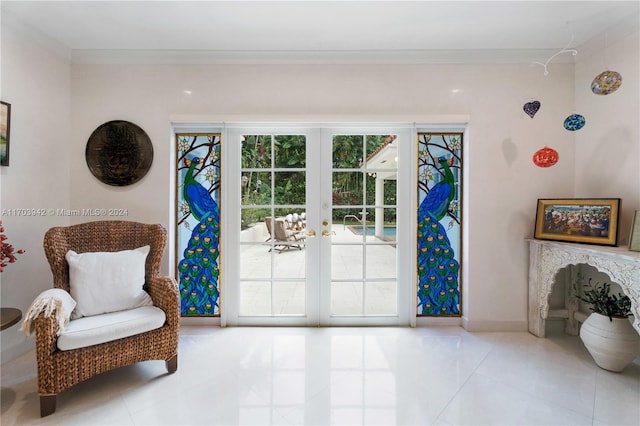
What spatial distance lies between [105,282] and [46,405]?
70cm

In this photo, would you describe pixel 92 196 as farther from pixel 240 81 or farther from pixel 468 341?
pixel 468 341

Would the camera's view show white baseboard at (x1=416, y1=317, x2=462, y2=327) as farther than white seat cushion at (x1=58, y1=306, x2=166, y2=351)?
Yes

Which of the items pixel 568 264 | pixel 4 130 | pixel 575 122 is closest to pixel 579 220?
pixel 568 264

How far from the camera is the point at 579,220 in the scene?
7.25 feet

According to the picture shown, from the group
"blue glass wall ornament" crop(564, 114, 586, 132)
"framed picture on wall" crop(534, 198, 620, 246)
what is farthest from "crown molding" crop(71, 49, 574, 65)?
"framed picture on wall" crop(534, 198, 620, 246)

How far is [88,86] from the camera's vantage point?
8.36ft

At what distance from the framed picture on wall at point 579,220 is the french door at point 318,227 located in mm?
1083

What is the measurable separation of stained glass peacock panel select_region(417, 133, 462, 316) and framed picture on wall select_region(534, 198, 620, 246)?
65 centimetres

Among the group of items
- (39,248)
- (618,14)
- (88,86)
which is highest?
(618,14)

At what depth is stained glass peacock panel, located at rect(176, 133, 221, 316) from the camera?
8.78 ft

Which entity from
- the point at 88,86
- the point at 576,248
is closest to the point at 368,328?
the point at 576,248

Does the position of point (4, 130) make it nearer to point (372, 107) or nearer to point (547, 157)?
point (372, 107)

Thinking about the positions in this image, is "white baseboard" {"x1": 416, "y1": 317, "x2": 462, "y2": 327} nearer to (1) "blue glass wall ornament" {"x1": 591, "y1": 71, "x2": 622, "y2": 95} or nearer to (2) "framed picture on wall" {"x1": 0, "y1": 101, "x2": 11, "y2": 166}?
(1) "blue glass wall ornament" {"x1": 591, "y1": 71, "x2": 622, "y2": 95}

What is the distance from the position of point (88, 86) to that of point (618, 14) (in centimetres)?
421
